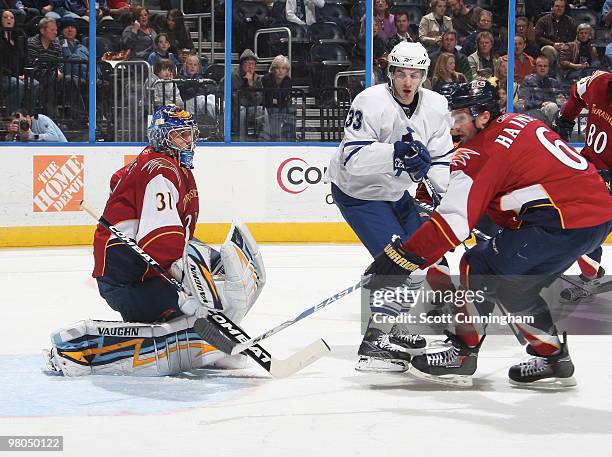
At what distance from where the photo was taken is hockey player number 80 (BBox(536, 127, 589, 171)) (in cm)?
360

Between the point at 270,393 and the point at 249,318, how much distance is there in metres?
1.58

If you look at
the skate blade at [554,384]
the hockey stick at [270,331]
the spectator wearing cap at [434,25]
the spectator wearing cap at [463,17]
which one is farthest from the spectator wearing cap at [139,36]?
the skate blade at [554,384]

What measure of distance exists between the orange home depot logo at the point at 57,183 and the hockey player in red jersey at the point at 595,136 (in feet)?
11.6

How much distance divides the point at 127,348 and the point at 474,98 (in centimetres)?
146

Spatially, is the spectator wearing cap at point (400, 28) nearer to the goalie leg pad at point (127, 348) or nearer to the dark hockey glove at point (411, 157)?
the dark hockey glove at point (411, 157)

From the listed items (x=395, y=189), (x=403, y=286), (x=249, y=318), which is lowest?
(x=249, y=318)

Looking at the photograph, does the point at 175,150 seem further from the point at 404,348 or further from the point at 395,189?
the point at 404,348

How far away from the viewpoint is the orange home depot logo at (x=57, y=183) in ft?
26.1

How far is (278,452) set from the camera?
3.01 meters

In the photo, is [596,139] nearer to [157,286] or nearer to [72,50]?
[157,286]

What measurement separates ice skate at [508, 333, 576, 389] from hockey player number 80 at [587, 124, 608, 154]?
228cm

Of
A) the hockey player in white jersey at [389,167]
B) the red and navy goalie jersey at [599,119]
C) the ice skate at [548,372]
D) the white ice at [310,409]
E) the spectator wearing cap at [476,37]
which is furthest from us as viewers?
the spectator wearing cap at [476,37]

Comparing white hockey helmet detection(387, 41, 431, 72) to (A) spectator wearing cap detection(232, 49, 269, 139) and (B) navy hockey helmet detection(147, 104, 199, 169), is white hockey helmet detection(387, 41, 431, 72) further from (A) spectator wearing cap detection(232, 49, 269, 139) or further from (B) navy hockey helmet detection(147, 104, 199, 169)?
(A) spectator wearing cap detection(232, 49, 269, 139)

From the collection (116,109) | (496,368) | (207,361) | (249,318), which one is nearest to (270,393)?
(207,361)
